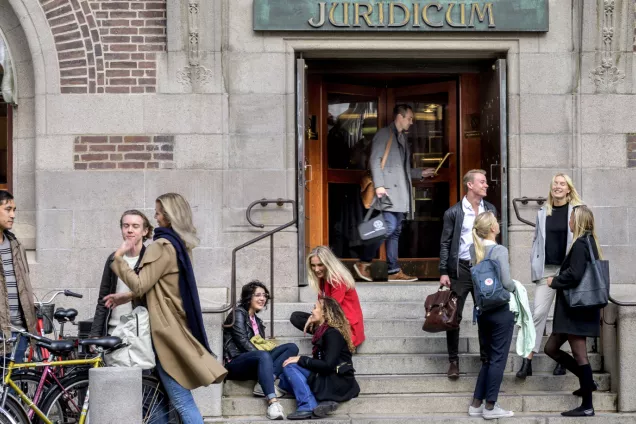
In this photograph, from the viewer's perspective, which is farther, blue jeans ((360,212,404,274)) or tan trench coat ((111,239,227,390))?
blue jeans ((360,212,404,274))

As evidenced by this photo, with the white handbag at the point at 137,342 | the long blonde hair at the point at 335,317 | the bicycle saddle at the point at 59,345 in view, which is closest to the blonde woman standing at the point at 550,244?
the long blonde hair at the point at 335,317

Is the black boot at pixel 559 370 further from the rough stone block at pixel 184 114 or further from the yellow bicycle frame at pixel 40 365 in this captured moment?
the yellow bicycle frame at pixel 40 365

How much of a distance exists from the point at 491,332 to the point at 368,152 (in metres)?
5.01

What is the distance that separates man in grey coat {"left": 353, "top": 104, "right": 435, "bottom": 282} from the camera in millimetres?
13281

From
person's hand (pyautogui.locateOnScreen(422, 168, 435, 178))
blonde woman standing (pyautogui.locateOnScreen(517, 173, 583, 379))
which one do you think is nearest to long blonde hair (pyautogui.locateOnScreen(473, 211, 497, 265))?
blonde woman standing (pyautogui.locateOnScreen(517, 173, 583, 379))

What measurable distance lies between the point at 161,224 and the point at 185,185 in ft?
12.7

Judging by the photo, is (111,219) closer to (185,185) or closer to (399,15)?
(185,185)

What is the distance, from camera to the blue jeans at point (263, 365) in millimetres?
9977

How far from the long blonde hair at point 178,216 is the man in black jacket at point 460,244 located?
9.92 feet

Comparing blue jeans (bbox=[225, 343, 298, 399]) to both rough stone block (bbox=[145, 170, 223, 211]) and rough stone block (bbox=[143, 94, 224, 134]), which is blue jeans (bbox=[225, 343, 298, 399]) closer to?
rough stone block (bbox=[145, 170, 223, 211])

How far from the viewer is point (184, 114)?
1237 centimetres

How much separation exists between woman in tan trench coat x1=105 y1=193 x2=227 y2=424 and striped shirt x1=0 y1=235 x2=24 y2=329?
115 cm

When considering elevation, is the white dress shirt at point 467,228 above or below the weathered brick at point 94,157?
below

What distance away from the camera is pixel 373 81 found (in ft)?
49.3
